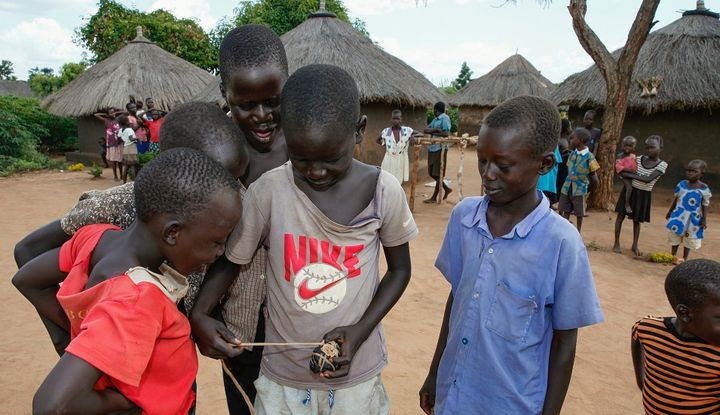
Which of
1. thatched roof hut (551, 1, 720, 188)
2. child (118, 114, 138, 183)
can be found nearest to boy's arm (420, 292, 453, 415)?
thatched roof hut (551, 1, 720, 188)

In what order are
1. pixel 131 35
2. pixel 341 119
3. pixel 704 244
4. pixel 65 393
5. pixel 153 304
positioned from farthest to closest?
1. pixel 131 35
2. pixel 704 244
3. pixel 341 119
4. pixel 153 304
5. pixel 65 393

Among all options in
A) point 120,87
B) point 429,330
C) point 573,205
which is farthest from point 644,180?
point 120,87

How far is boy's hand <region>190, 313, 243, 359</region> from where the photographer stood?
57.8 inches

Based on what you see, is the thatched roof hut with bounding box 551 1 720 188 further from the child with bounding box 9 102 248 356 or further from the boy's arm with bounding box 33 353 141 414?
the boy's arm with bounding box 33 353 141 414

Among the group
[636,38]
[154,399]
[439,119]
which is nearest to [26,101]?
[439,119]

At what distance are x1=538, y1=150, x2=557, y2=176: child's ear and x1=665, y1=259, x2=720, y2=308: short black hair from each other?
1.00 m

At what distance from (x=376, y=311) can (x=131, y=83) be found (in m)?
15.6

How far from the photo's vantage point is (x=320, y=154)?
1.40 meters

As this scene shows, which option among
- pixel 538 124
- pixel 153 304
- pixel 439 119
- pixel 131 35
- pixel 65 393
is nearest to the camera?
pixel 65 393

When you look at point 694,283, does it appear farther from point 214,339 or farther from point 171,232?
point 171,232

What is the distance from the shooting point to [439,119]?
1002 centimetres

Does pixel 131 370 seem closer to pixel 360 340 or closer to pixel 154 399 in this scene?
pixel 154 399

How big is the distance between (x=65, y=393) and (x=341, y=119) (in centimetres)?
96

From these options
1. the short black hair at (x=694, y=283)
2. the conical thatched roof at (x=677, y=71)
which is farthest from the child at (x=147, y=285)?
the conical thatched roof at (x=677, y=71)
